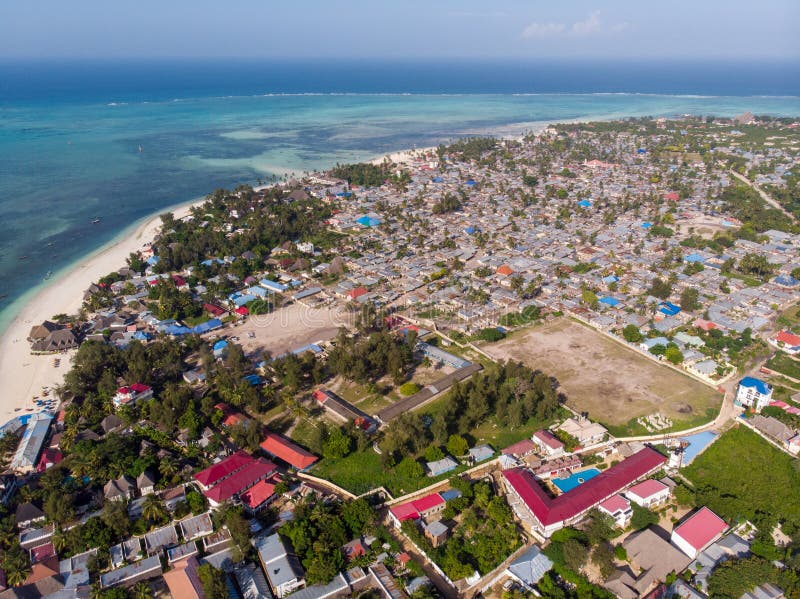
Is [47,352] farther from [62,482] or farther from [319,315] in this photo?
[319,315]

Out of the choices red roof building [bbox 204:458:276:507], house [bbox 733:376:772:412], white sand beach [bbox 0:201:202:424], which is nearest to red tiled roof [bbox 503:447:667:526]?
house [bbox 733:376:772:412]

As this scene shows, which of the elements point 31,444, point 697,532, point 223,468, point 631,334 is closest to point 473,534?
point 697,532

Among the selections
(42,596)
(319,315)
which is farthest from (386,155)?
(42,596)

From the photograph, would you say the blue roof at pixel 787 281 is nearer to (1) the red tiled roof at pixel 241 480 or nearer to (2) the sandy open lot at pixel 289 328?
(2) the sandy open lot at pixel 289 328

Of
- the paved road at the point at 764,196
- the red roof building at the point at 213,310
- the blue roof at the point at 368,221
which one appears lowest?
the red roof building at the point at 213,310

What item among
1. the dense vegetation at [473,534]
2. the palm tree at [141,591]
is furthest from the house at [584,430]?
the palm tree at [141,591]
